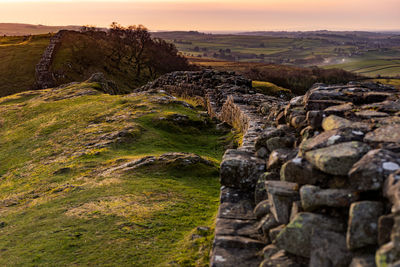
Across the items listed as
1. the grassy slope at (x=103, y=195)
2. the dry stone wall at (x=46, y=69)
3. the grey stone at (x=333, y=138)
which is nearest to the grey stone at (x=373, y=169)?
the grey stone at (x=333, y=138)

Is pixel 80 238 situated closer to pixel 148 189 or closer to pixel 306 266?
pixel 148 189

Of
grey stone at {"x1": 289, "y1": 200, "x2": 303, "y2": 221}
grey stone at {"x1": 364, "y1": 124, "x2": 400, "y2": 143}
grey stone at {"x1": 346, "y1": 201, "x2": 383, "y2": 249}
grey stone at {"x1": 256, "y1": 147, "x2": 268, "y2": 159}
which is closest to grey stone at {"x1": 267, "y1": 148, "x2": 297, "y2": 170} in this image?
grey stone at {"x1": 256, "y1": 147, "x2": 268, "y2": 159}

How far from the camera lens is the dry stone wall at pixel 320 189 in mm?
4633

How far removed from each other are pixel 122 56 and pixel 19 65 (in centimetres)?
2381

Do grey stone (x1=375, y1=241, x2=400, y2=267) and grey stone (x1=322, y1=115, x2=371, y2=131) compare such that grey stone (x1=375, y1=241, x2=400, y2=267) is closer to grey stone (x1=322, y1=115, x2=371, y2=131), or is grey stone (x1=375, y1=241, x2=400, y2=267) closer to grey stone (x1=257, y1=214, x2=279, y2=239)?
grey stone (x1=257, y1=214, x2=279, y2=239)

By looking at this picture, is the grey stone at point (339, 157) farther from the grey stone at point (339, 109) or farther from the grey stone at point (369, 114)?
the grey stone at point (339, 109)

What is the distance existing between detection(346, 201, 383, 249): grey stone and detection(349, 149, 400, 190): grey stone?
1.01ft

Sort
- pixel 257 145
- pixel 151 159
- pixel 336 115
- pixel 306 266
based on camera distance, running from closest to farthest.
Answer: pixel 306 266 → pixel 336 115 → pixel 257 145 → pixel 151 159

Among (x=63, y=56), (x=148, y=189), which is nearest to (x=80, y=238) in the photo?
(x=148, y=189)

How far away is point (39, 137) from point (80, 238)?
1691 centimetres

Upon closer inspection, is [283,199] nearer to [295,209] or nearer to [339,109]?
[295,209]

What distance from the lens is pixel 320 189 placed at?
5406 mm

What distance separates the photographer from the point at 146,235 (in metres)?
9.30

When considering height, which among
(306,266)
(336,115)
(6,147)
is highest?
(336,115)
